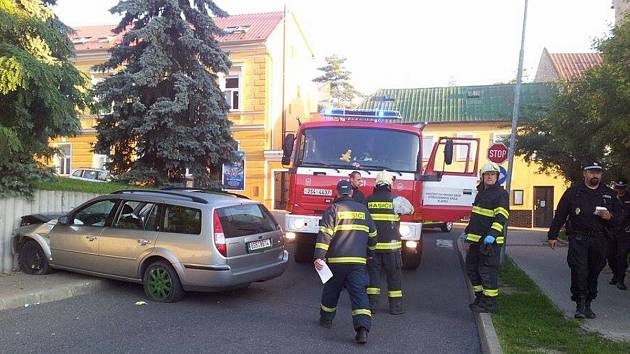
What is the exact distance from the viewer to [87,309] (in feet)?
23.8

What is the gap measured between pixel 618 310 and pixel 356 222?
12.6 feet

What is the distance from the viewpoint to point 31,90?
7.64 meters

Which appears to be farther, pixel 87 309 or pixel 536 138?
pixel 536 138

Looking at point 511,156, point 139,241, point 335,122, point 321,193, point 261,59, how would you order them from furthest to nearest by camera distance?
point 261,59 → point 511,156 → point 335,122 → point 321,193 → point 139,241

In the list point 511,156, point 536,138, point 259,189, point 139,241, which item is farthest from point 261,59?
point 139,241

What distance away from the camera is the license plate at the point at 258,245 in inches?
306

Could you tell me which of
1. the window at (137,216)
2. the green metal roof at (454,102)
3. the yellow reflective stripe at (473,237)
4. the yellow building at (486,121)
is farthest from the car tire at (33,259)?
the green metal roof at (454,102)

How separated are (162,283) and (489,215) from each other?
4381 mm

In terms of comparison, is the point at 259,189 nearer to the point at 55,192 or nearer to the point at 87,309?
the point at 55,192

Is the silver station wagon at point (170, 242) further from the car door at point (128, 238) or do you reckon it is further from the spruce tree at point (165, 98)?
the spruce tree at point (165, 98)

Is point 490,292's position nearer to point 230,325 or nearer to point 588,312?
point 588,312

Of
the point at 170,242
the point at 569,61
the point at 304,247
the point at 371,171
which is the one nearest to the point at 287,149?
the point at 371,171

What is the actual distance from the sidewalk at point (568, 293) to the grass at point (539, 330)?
20 centimetres

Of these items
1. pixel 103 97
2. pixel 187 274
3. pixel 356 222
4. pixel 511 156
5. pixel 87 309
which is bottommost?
pixel 87 309
